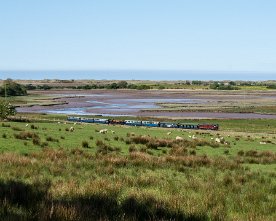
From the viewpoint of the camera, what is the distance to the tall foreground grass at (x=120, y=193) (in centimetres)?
830

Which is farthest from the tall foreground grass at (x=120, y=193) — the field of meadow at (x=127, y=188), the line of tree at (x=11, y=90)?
the line of tree at (x=11, y=90)

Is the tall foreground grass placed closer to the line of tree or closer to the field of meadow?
the field of meadow

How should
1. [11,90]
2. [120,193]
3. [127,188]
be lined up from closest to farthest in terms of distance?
1. [120,193]
2. [127,188]
3. [11,90]

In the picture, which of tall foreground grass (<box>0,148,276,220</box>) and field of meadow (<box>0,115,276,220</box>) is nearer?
tall foreground grass (<box>0,148,276,220</box>)

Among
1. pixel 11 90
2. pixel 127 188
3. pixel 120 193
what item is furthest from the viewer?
pixel 11 90

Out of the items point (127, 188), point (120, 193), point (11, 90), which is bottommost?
point (11, 90)

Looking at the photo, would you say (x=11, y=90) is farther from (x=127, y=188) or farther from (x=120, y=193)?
(x=120, y=193)

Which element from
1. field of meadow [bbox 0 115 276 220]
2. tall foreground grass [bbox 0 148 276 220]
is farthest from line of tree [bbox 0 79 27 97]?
tall foreground grass [bbox 0 148 276 220]

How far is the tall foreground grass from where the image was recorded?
8305 millimetres

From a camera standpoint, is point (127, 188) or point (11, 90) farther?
point (11, 90)

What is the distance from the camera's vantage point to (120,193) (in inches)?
440

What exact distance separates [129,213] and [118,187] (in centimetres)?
286

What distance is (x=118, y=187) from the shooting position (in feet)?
38.0

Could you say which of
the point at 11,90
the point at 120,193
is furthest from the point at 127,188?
the point at 11,90
